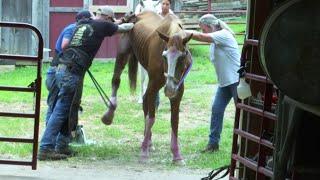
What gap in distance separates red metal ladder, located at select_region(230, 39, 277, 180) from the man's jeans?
3401 millimetres

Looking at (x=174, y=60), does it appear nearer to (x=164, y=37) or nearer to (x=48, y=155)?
(x=164, y=37)

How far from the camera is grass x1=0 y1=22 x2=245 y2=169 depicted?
883cm

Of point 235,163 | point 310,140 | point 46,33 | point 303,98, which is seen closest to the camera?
point 303,98

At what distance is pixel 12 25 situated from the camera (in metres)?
7.01

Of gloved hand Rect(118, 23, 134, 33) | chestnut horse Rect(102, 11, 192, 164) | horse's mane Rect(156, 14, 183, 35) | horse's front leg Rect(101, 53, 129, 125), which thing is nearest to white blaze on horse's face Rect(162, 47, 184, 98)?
chestnut horse Rect(102, 11, 192, 164)

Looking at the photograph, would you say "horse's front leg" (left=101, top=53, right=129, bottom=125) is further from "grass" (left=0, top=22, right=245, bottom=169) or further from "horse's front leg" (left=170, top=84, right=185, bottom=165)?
"horse's front leg" (left=170, top=84, right=185, bottom=165)

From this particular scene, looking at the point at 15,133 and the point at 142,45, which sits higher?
the point at 142,45

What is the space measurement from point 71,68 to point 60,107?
1.69 ft

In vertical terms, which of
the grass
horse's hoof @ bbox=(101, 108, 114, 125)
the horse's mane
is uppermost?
→ the horse's mane

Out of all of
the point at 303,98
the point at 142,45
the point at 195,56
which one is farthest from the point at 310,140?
the point at 195,56

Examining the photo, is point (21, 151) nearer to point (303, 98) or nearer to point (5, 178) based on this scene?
point (5, 178)

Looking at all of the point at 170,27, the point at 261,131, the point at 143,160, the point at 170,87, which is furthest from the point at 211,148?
the point at 261,131

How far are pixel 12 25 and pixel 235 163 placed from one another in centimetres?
310

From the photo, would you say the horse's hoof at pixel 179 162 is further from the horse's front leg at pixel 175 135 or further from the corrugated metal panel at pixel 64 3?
the corrugated metal panel at pixel 64 3
